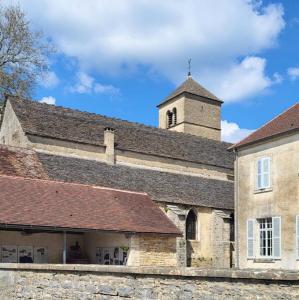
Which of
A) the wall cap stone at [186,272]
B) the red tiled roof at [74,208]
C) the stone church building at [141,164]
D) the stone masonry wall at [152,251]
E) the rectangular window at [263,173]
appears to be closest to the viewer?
the wall cap stone at [186,272]

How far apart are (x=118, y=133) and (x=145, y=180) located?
3.95 metres

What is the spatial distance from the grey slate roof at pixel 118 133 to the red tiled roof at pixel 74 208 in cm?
625

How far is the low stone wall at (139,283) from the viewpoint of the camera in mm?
5914

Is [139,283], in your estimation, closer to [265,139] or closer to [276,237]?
[276,237]

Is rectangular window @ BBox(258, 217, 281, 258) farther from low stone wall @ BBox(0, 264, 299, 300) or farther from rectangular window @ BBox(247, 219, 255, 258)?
low stone wall @ BBox(0, 264, 299, 300)

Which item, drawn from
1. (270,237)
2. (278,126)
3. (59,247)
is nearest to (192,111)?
(278,126)

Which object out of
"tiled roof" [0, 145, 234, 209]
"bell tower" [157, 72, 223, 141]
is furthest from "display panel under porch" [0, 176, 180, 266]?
"bell tower" [157, 72, 223, 141]

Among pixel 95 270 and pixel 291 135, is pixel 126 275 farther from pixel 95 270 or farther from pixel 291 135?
pixel 291 135

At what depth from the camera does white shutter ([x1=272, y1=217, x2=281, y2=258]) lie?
18359 millimetres

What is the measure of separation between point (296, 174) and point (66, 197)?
8778 mm

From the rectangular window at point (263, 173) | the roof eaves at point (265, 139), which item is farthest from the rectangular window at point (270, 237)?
the roof eaves at point (265, 139)

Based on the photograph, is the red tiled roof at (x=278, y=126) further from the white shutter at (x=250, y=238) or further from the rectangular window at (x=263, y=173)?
the white shutter at (x=250, y=238)

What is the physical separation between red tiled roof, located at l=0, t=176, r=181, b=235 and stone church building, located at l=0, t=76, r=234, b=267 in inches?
105

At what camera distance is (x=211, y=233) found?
84.8 ft
